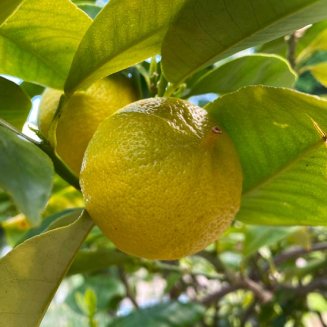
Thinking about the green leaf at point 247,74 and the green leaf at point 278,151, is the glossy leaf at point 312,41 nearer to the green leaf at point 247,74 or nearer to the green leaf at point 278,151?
the green leaf at point 247,74

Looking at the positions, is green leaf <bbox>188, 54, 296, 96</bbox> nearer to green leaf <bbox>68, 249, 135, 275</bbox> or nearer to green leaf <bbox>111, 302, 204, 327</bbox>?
green leaf <bbox>68, 249, 135, 275</bbox>

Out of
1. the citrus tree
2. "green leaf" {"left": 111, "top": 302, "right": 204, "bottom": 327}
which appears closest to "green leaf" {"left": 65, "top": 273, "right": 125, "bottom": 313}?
"green leaf" {"left": 111, "top": 302, "right": 204, "bottom": 327}

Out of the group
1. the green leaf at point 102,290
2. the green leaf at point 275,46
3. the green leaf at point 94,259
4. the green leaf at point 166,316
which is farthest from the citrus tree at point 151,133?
the green leaf at point 102,290

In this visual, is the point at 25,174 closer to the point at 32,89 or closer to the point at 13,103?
the point at 13,103

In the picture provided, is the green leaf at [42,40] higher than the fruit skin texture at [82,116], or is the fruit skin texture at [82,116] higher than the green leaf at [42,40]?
the green leaf at [42,40]

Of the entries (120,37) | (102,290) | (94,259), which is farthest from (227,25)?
(102,290)

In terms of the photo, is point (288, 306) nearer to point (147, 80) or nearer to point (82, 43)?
point (147, 80)
